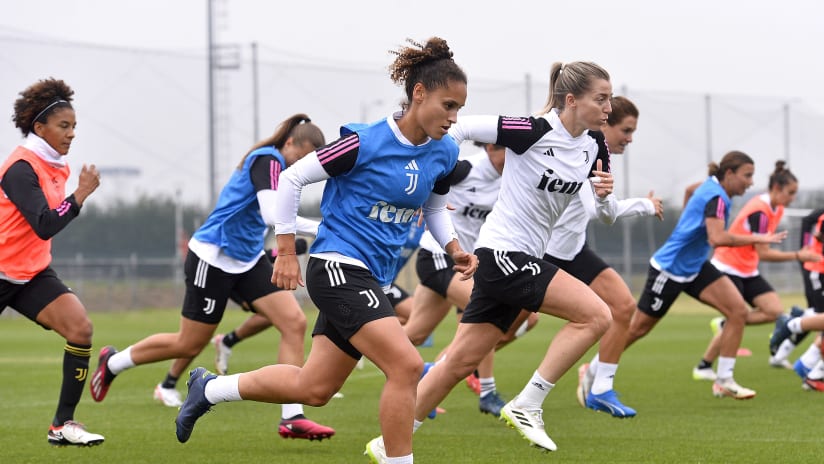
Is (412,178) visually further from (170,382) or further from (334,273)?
(170,382)

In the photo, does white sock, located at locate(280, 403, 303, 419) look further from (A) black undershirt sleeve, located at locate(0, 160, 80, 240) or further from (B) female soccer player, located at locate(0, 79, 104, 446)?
(A) black undershirt sleeve, located at locate(0, 160, 80, 240)

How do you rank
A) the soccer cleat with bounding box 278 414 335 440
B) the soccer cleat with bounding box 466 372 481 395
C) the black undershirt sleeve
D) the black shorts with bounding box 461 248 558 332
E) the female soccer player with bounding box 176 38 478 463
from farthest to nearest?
the soccer cleat with bounding box 466 372 481 395, the soccer cleat with bounding box 278 414 335 440, the black undershirt sleeve, the black shorts with bounding box 461 248 558 332, the female soccer player with bounding box 176 38 478 463

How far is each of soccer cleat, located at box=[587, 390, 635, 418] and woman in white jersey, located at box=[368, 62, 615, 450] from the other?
1539 millimetres

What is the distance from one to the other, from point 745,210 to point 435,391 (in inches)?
239

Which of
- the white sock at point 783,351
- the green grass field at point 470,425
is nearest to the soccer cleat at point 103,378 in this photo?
the green grass field at point 470,425

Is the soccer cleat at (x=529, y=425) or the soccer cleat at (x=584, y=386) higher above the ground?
the soccer cleat at (x=529, y=425)

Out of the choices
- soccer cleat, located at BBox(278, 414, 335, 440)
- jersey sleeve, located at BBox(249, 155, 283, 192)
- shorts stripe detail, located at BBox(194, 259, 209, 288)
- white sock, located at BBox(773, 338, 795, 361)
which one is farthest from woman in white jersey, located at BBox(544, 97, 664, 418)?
white sock, located at BBox(773, 338, 795, 361)

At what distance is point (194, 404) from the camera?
5.96 meters

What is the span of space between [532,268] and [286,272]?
5.72ft

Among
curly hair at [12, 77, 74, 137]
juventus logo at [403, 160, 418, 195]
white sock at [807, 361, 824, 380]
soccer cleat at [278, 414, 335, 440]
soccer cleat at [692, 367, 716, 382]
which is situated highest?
curly hair at [12, 77, 74, 137]

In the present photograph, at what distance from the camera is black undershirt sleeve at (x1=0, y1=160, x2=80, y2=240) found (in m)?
6.58

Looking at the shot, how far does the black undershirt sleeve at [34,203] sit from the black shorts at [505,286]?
227 centimetres

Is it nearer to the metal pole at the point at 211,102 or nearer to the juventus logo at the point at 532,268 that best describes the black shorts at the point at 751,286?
the juventus logo at the point at 532,268

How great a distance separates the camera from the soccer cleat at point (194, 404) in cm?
593
